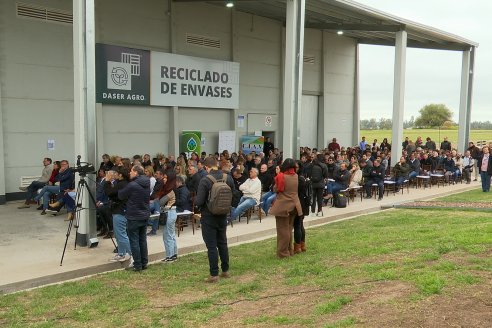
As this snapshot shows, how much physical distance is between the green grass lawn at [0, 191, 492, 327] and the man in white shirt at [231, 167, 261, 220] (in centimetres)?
272

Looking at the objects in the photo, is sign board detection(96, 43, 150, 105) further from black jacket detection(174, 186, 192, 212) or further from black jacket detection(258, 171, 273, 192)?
black jacket detection(174, 186, 192, 212)

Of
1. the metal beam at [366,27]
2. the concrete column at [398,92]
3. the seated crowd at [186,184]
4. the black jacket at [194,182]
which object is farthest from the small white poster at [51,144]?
the concrete column at [398,92]

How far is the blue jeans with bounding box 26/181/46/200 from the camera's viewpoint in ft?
44.2

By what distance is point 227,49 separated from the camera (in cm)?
2111

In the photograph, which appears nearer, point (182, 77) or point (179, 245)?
point (179, 245)

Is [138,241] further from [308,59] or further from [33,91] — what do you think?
[308,59]

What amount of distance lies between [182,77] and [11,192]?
25.1 ft

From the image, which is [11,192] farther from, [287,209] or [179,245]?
[287,209]

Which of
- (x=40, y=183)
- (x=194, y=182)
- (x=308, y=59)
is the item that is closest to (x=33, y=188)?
(x=40, y=183)

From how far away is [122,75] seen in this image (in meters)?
17.1

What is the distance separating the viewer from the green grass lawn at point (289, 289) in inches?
202

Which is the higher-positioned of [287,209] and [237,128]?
[237,128]

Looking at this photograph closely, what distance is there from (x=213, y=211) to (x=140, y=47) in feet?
40.8

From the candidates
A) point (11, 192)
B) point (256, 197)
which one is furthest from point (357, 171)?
point (11, 192)
